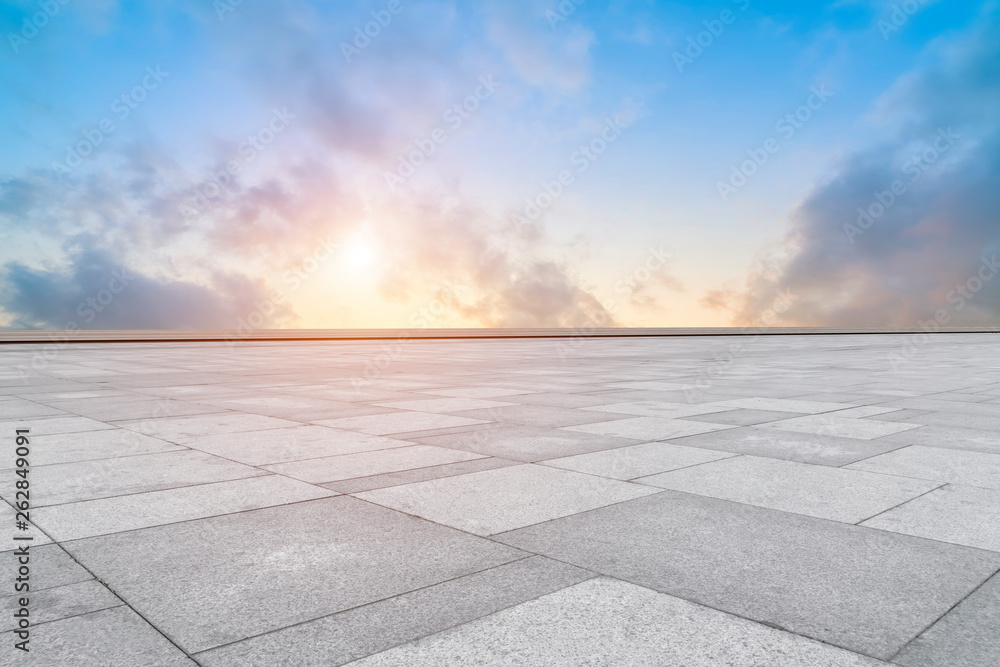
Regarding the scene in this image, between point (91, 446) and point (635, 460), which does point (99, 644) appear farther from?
point (91, 446)

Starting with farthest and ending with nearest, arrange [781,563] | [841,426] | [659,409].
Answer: [659,409] → [841,426] → [781,563]

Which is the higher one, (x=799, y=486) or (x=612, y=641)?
(x=799, y=486)

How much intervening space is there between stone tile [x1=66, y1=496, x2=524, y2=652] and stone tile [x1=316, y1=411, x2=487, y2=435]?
3.90 meters

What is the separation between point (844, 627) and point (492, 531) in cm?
233

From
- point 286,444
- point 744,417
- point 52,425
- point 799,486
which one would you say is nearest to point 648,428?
point 744,417

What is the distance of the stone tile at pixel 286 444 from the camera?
7672 mm

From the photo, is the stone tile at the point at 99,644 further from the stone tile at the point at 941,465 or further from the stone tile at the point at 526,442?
the stone tile at the point at 941,465

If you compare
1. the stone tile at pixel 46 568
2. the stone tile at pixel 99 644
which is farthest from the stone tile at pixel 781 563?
the stone tile at pixel 46 568

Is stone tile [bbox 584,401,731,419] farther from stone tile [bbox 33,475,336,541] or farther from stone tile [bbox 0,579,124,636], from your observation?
stone tile [bbox 0,579,124,636]

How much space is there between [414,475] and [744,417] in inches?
242

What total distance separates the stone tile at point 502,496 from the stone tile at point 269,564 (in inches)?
10.9

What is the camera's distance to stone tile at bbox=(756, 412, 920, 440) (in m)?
9.24

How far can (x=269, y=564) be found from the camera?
14.3 feet

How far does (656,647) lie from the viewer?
10.7ft
